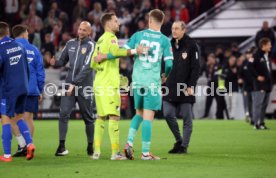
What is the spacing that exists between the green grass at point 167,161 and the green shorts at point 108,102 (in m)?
0.78

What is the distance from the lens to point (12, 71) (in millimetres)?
12555

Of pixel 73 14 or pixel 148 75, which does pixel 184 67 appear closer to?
pixel 148 75

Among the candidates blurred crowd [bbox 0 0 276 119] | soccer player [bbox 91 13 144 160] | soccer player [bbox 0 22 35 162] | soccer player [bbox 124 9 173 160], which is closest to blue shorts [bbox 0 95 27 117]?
soccer player [bbox 0 22 35 162]

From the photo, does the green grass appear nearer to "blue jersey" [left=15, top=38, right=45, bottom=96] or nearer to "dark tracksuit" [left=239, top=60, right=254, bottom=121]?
"blue jersey" [left=15, top=38, right=45, bottom=96]

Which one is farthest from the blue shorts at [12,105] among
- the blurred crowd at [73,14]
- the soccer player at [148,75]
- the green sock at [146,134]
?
the blurred crowd at [73,14]

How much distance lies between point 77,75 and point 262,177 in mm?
4625

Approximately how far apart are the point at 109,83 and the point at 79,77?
4.12 ft

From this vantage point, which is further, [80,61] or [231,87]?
[231,87]

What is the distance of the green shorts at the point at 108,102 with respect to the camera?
1245cm

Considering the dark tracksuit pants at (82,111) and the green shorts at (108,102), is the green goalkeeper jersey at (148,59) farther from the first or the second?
the dark tracksuit pants at (82,111)

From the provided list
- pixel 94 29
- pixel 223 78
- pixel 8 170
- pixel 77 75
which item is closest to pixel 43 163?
pixel 8 170

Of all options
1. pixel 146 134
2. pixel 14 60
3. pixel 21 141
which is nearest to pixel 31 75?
pixel 21 141

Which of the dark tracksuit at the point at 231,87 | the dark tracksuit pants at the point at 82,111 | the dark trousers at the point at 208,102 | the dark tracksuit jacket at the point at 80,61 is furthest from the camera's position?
the dark trousers at the point at 208,102

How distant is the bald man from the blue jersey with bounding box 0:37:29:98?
4.07 feet
